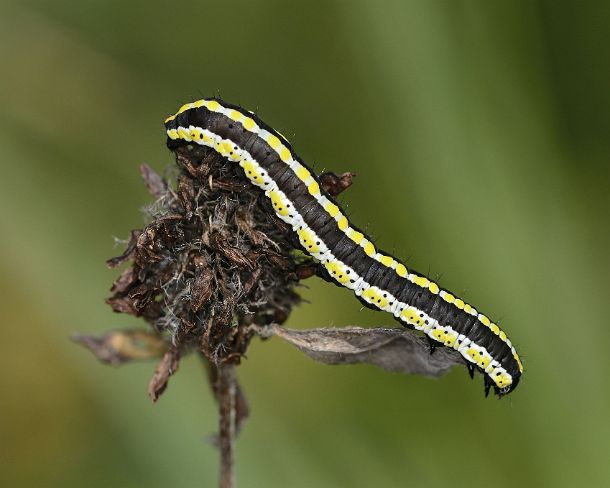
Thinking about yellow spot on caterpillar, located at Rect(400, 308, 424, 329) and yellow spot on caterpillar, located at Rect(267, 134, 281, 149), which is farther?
yellow spot on caterpillar, located at Rect(400, 308, 424, 329)

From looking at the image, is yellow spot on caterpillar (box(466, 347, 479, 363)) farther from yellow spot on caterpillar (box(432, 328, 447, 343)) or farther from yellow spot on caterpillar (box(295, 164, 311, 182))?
yellow spot on caterpillar (box(295, 164, 311, 182))

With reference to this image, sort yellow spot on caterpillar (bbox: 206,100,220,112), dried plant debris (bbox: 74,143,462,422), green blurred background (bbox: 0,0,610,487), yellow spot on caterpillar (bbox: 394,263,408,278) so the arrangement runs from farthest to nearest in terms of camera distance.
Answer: green blurred background (bbox: 0,0,610,487) < yellow spot on caterpillar (bbox: 394,263,408,278) < yellow spot on caterpillar (bbox: 206,100,220,112) < dried plant debris (bbox: 74,143,462,422)

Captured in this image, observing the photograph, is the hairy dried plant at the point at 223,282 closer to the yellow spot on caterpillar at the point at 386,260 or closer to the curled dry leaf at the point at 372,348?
the curled dry leaf at the point at 372,348

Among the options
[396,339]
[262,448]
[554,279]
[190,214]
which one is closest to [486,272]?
[554,279]

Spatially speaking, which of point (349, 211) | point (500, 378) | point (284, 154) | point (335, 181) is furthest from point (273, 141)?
point (349, 211)

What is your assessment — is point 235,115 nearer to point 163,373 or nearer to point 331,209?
point 331,209

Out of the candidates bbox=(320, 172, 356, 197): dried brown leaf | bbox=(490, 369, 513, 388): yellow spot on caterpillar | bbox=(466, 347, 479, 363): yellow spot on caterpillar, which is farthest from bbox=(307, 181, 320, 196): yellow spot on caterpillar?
bbox=(490, 369, 513, 388): yellow spot on caterpillar
